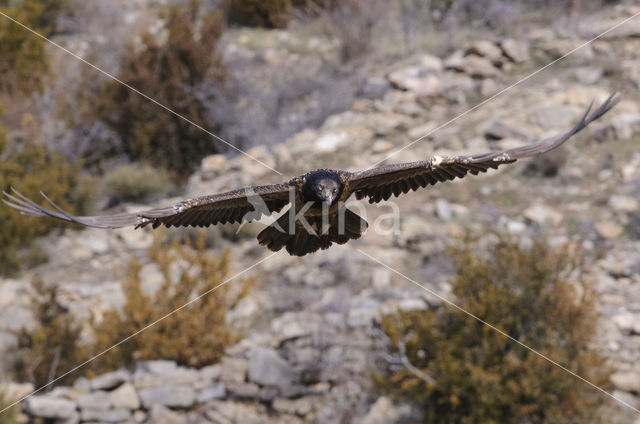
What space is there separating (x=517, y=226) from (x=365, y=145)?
3.25m

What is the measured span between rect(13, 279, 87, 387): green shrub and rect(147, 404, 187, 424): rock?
5.06 ft

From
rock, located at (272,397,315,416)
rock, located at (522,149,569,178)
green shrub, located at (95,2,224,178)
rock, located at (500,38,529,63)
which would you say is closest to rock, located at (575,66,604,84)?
rock, located at (500,38,529,63)

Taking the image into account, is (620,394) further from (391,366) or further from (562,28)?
(562,28)

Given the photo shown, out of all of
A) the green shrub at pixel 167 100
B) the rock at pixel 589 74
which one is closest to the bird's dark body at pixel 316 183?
the rock at pixel 589 74

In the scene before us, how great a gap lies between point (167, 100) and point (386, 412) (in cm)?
923

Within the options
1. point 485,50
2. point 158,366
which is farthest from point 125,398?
point 485,50

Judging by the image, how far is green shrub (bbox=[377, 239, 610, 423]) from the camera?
7.44 metres

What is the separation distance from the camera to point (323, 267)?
32.1 feet

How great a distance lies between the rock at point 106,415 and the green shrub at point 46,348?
108cm

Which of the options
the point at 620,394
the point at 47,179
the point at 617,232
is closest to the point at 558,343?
the point at 620,394

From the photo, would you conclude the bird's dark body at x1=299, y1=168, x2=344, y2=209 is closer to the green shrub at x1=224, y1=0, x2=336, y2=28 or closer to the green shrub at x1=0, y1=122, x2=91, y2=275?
the green shrub at x1=0, y1=122, x2=91, y2=275

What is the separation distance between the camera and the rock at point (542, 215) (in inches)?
396

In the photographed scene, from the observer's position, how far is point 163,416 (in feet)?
25.6

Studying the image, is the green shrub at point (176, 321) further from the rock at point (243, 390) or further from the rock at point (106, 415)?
the rock at point (106, 415)
